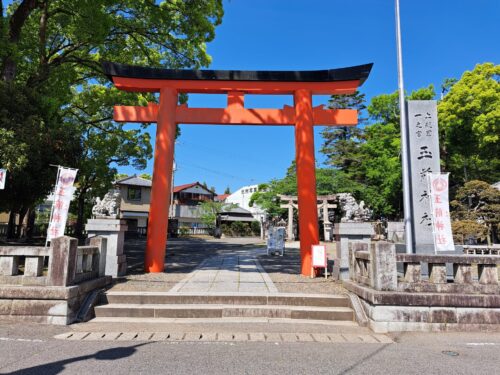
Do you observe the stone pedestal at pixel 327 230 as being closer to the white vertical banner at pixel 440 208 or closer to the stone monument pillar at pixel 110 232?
the white vertical banner at pixel 440 208

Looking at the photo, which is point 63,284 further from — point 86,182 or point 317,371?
point 86,182

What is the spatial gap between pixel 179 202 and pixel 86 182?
2439 cm

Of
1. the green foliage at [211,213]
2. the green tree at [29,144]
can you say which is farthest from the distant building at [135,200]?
the green tree at [29,144]

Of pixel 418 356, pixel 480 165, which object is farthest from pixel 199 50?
pixel 480 165

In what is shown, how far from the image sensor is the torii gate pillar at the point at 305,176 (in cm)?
940

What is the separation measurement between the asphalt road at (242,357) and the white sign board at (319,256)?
3843 millimetres

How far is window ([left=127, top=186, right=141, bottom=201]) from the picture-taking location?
38.0 meters

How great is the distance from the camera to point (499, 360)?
4227 millimetres

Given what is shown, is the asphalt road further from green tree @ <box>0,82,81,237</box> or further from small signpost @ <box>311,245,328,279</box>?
green tree @ <box>0,82,81,237</box>

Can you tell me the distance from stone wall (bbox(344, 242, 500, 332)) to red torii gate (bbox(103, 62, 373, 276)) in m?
3.92

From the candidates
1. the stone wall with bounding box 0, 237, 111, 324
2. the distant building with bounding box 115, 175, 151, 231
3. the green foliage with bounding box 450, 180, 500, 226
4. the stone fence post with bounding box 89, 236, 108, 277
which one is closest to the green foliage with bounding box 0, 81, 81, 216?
the stone fence post with bounding box 89, 236, 108, 277

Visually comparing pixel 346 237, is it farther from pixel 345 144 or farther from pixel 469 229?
pixel 345 144

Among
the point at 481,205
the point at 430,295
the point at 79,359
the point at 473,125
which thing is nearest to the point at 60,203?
the point at 79,359

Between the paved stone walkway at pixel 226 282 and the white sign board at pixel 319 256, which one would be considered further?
the white sign board at pixel 319 256
